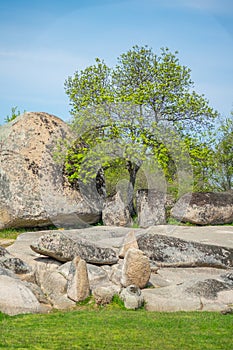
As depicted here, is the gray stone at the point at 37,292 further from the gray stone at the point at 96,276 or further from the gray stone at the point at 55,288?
the gray stone at the point at 96,276

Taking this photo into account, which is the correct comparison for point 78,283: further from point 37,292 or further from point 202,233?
point 202,233

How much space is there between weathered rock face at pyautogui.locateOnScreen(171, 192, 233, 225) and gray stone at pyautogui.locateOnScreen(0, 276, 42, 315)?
1567 centimetres

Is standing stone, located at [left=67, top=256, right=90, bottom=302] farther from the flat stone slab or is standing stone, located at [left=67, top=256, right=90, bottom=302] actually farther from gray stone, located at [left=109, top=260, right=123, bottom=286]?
the flat stone slab

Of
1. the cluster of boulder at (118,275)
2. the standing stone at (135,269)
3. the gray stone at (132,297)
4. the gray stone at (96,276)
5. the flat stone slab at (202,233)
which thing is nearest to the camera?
the gray stone at (132,297)

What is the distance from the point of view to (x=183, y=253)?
1656cm

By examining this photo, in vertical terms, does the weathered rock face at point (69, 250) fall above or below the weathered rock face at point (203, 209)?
below

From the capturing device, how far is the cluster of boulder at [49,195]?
79.6ft

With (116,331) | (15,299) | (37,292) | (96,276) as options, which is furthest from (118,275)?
(116,331)

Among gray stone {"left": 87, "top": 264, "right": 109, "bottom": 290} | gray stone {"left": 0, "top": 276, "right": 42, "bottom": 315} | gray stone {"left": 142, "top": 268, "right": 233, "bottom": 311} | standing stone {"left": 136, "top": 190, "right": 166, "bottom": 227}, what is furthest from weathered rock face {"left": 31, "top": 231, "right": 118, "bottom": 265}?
standing stone {"left": 136, "top": 190, "right": 166, "bottom": 227}

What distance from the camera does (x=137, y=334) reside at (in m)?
9.03

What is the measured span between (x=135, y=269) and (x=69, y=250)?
91.7 inches

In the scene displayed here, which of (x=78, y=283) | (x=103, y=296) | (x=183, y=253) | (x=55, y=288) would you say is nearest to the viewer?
(x=103, y=296)

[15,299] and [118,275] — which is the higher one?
[118,275]

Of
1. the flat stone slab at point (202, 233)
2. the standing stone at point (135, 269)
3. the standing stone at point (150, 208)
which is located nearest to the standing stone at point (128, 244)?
the standing stone at point (135, 269)
